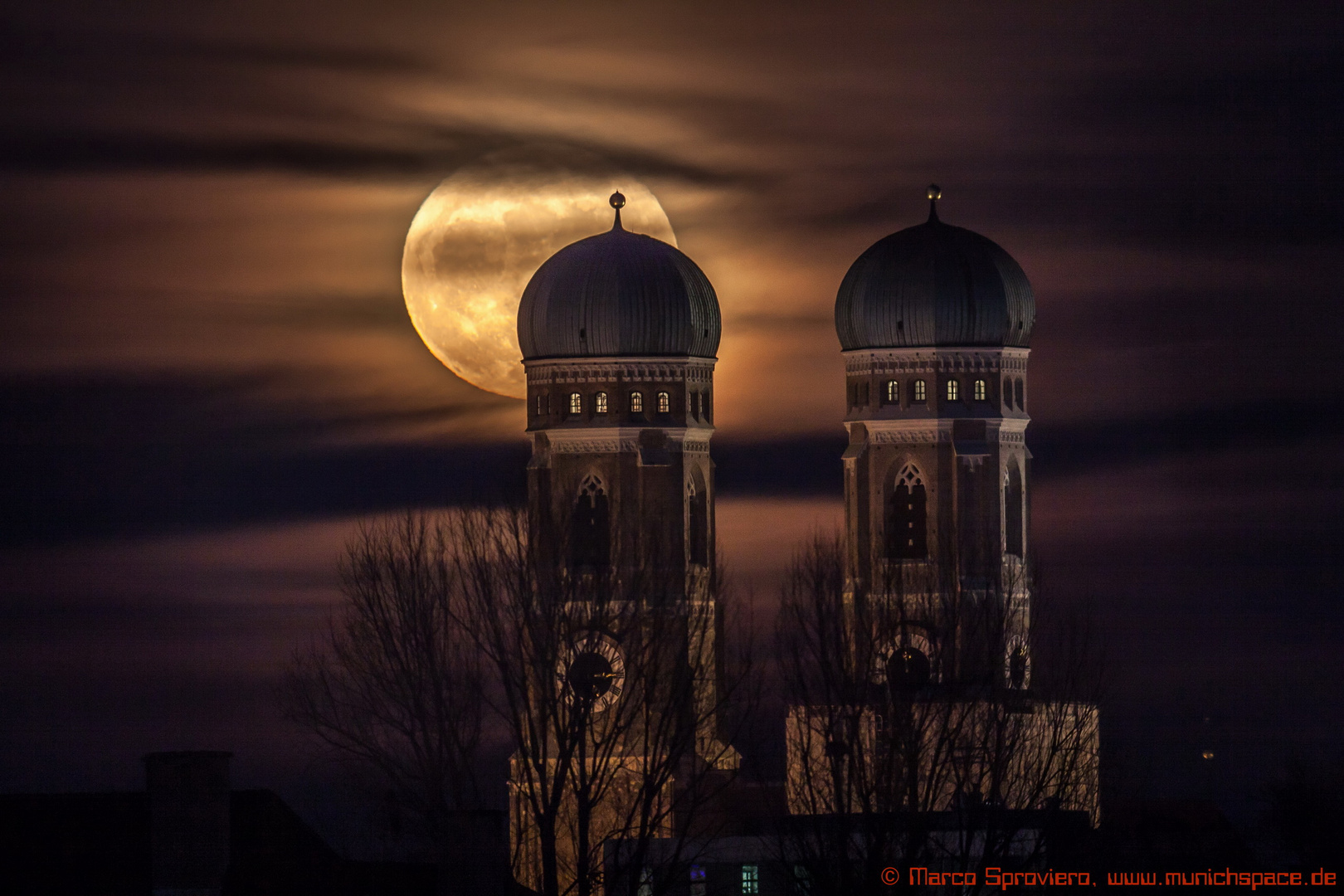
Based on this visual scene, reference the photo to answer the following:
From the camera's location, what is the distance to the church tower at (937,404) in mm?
80688

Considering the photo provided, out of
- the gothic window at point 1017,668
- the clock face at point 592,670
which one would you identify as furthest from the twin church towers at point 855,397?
the clock face at point 592,670

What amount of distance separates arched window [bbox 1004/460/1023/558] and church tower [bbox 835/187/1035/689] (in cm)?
3

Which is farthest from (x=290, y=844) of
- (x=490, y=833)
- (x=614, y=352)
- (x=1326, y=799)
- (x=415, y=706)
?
(x=1326, y=799)

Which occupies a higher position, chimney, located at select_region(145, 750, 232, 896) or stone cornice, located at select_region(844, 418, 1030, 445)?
stone cornice, located at select_region(844, 418, 1030, 445)

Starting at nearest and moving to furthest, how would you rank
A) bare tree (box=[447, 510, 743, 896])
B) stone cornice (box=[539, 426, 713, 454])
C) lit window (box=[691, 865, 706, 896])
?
bare tree (box=[447, 510, 743, 896]) → lit window (box=[691, 865, 706, 896]) → stone cornice (box=[539, 426, 713, 454])

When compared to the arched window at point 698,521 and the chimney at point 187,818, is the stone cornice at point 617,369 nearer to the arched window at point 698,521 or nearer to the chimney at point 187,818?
the arched window at point 698,521

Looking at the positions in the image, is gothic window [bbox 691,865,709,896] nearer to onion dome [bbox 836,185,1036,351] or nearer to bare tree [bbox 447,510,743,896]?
bare tree [bbox 447,510,743,896]

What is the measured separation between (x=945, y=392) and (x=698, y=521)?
7.07 meters

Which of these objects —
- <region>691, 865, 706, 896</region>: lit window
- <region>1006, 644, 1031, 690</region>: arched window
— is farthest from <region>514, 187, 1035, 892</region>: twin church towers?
<region>691, 865, 706, 896</region>: lit window

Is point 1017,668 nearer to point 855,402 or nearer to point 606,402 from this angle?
point 855,402

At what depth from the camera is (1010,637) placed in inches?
3105

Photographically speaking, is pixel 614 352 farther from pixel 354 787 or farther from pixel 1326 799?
pixel 1326 799

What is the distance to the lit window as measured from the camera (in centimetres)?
7144

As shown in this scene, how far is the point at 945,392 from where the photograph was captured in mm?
81250
